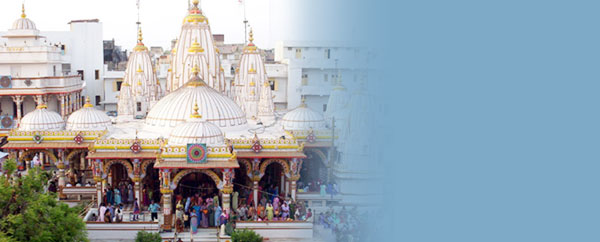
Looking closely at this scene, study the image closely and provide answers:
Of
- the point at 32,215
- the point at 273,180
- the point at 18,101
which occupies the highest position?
the point at 18,101

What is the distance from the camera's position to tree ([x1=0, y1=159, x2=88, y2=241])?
11453 mm

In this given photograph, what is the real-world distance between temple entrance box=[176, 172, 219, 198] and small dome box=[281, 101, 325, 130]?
3.98m

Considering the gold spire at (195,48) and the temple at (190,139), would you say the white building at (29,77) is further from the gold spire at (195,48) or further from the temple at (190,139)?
the gold spire at (195,48)

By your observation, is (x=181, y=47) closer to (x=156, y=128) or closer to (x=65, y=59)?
(x=156, y=128)

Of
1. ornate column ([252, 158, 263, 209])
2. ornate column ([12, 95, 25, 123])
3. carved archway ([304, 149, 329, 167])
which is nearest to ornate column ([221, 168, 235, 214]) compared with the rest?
ornate column ([252, 158, 263, 209])

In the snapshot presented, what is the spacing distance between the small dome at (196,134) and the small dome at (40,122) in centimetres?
668

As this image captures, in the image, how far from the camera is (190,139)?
53.1ft

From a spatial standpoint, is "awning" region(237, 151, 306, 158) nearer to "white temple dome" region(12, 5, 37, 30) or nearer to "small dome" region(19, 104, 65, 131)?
"small dome" region(19, 104, 65, 131)

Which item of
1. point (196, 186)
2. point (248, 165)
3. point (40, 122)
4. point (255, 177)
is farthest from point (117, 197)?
→ point (40, 122)

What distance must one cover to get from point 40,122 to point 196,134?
7.64m

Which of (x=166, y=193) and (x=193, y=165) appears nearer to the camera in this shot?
(x=193, y=165)

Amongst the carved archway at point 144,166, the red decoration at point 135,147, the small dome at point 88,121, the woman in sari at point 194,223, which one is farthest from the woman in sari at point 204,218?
the small dome at point 88,121

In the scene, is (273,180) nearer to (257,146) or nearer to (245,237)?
(257,146)

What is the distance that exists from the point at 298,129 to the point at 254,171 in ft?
10.6
